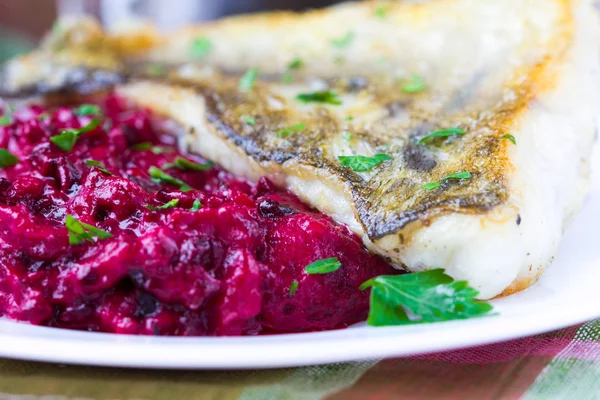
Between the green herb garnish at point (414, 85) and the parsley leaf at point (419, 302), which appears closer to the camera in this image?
the parsley leaf at point (419, 302)

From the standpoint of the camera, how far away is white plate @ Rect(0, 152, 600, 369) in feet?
5.40

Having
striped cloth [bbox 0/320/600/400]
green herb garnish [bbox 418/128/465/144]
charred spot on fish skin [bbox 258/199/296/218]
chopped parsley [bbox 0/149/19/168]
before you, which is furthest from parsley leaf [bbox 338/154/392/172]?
chopped parsley [bbox 0/149/19/168]

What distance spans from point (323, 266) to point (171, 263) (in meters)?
0.48

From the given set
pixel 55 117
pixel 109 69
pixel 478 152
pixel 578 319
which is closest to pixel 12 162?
pixel 55 117

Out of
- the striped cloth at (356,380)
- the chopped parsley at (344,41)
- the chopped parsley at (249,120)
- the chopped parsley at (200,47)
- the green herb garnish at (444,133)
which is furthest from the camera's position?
the chopped parsley at (200,47)

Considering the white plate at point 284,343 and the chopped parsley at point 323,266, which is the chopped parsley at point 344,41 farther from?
the white plate at point 284,343

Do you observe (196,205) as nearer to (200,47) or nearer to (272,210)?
Result: (272,210)

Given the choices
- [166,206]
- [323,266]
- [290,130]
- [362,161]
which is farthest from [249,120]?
[323,266]

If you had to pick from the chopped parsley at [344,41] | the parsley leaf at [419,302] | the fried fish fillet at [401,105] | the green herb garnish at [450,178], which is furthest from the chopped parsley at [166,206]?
the chopped parsley at [344,41]

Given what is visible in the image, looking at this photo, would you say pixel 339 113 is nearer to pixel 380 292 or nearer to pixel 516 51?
pixel 516 51

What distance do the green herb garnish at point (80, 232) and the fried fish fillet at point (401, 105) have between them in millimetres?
773

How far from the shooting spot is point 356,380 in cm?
186

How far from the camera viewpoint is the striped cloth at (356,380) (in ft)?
5.76

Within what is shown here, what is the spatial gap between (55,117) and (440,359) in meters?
2.12
